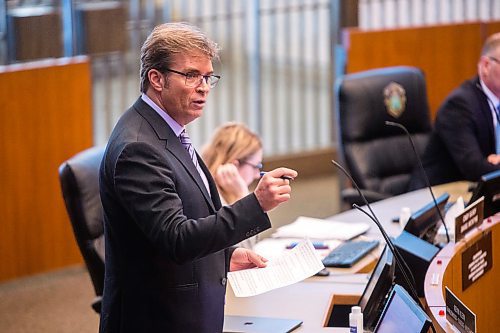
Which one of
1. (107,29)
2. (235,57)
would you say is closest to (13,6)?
(107,29)

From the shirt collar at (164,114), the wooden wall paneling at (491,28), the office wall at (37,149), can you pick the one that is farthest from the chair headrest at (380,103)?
the shirt collar at (164,114)

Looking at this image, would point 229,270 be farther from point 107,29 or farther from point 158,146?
point 107,29

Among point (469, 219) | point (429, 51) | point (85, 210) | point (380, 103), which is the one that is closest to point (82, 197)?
point (85, 210)

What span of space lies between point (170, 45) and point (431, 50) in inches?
198

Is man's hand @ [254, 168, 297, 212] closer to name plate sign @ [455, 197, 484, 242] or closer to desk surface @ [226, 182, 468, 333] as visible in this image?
desk surface @ [226, 182, 468, 333]

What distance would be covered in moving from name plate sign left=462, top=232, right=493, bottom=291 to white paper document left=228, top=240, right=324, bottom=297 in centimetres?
79

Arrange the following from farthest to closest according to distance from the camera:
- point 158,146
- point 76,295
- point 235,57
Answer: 1. point 235,57
2. point 76,295
3. point 158,146

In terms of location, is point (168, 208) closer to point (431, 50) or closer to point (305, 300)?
point (305, 300)

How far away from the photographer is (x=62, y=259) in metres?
5.85

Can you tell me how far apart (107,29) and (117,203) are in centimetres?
371

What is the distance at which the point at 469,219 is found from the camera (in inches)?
143

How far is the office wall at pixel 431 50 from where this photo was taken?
6961 millimetres

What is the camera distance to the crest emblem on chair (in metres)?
5.54

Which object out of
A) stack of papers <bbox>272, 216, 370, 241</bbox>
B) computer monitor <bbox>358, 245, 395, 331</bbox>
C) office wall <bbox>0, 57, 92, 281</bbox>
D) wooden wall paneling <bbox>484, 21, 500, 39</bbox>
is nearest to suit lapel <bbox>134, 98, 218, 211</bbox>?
computer monitor <bbox>358, 245, 395, 331</bbox>
